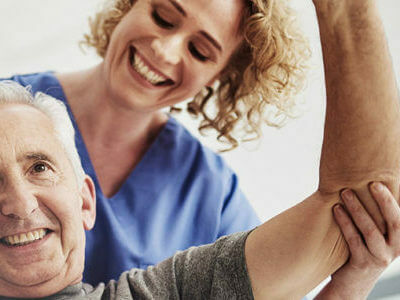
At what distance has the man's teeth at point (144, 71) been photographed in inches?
43.3

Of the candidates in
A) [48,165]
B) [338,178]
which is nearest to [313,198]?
[338,178]

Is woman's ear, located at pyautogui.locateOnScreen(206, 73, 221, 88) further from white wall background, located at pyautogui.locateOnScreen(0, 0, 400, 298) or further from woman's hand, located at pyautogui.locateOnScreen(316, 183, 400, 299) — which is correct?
woman's hand, located at pyautogui.locateOnScreen(316, 183, 400, 299)

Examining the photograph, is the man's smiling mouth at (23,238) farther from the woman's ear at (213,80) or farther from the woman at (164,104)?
the woman's ear at (213,80)

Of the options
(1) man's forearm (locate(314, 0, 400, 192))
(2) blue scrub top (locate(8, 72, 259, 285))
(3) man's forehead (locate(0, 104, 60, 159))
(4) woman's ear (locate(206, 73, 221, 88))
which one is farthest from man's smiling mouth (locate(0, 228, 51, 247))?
(4) woman's ear (locate(206, 73, 221, 88))

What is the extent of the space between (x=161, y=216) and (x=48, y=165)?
0.41 m

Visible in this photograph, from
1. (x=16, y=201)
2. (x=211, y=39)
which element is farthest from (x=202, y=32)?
(x=16, y=201)

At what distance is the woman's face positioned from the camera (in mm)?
1056

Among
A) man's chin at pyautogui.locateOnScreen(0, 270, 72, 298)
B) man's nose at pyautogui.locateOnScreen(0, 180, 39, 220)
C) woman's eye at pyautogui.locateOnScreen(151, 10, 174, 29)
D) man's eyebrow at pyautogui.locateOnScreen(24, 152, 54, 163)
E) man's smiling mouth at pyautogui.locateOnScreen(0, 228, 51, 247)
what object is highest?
woman's eye at pyautogui.locateOnScreen(151, 10, 174, 29)

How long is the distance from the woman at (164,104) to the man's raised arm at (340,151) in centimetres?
35

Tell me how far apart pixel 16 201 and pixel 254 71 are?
0.70m

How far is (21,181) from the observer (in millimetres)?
711

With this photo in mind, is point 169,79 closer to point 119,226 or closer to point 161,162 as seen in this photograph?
point 161,162

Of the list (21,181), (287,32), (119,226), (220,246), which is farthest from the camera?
(287,32)

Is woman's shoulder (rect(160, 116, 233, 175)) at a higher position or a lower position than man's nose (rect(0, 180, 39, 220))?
lower
